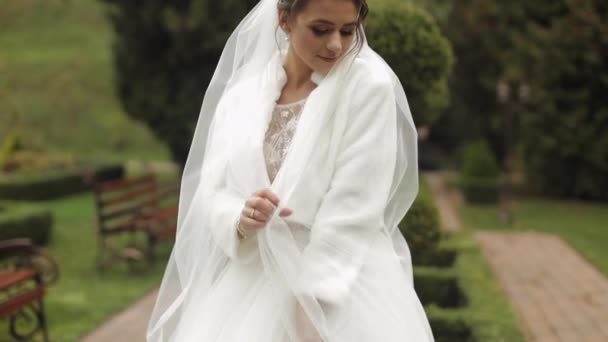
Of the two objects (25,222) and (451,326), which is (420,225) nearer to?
(451,326)

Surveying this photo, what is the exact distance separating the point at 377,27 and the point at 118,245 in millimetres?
6355

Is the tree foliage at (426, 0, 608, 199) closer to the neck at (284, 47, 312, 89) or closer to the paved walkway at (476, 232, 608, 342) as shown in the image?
the paved walkway at (476, 232, 608, 342)

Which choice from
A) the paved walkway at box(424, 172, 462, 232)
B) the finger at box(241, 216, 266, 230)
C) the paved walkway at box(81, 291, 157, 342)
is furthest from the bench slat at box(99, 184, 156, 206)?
the finger at box(241, 216, 266, 230)

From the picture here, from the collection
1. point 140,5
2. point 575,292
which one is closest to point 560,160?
point 575,292

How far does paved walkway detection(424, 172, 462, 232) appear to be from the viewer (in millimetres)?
12197

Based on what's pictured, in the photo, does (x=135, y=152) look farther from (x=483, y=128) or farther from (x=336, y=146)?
(x=336, y=146)

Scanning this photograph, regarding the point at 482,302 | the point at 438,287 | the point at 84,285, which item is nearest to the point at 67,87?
the point at 84,285

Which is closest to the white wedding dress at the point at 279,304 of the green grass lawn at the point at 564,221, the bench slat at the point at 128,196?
the bench slat at the point at 128,196

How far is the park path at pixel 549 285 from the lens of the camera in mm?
5738

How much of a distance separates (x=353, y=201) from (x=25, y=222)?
7.94 metres

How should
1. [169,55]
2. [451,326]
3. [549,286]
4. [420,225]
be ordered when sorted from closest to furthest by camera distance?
[451,326]
[420,225]
[549,286]
[169,55]

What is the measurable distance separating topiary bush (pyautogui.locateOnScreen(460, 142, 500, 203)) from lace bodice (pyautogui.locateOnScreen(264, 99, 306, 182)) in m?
13.1

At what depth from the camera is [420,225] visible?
494 centimetres

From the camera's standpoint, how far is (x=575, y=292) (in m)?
7.11
